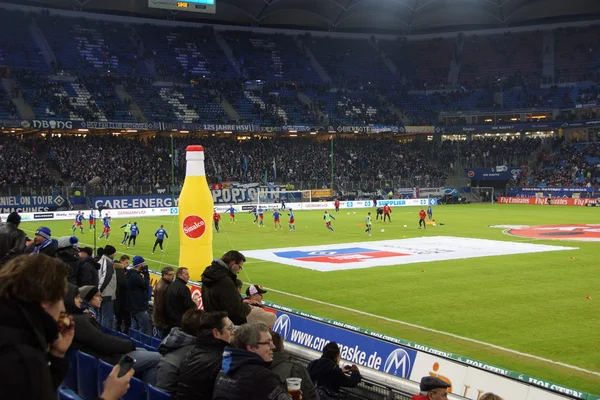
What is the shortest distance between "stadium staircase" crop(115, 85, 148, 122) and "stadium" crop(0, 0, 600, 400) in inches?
9.2

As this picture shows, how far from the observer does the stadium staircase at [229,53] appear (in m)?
85.2

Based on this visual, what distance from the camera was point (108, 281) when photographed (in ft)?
42.1

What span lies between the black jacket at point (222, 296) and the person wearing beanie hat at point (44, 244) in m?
3.07

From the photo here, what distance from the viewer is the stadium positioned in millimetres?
22406

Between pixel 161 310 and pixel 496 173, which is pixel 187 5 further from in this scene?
pixel 161 310

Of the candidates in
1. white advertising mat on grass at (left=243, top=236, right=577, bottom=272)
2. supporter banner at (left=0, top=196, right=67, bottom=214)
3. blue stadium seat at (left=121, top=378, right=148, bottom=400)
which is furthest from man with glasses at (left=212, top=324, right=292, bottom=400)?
supporter banner at (left=0, top=196, right=67, bottom=214)

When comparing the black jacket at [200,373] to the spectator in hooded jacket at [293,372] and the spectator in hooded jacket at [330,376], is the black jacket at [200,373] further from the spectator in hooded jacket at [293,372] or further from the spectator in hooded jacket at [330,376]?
the spectator in hooded jacket at [330,376]

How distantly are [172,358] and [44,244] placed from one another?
500 cm

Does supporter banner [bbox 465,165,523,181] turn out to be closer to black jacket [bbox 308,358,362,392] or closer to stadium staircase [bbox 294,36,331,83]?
stadium staircase [bbox 294,36,331,83]

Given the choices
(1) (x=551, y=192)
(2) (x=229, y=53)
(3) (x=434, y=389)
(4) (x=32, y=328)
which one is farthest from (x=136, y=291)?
(2) (x=229, y=53)

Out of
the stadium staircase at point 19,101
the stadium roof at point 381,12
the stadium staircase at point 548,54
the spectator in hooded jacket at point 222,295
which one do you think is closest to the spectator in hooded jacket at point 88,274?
→ the spectator in hooded jacket at point 222,295

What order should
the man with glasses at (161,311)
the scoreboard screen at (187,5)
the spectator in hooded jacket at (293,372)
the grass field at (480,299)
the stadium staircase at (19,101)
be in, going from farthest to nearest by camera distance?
the stadium staircase at (19,101) < the scoreboard screen at (187,5) < the grass field at (480,299) < the man with glasses at (161,311) < the spectator in hooded jacket at (293,372)

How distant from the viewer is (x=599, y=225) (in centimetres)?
4272

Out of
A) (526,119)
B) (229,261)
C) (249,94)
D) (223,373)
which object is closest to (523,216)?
(526,119)
